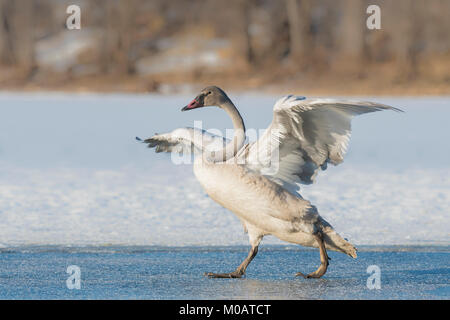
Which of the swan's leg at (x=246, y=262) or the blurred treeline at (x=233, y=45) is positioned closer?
the swan's leg at (x=246, y=262)

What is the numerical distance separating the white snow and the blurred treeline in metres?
7.61

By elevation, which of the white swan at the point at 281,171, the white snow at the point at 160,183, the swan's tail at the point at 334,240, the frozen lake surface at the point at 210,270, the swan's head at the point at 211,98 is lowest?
the white snow at the point at 160,183

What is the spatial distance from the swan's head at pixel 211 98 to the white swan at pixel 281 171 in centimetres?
12

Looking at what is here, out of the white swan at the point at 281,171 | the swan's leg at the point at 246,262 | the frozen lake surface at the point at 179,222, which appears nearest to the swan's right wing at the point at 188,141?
the white swan at the point at 281,171

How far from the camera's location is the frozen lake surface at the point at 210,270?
215 inches

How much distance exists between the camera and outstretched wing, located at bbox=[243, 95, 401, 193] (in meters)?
5.61

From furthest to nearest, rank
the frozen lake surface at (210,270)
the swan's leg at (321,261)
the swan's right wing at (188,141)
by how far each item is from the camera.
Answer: the swan's right wing at (188,141)
the swan's leg at (321,261)
the frozen lake surface at (210,270)

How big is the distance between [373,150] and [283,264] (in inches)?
274

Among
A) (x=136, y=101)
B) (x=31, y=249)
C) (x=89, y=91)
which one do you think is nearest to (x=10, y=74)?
(x=89, y=91)

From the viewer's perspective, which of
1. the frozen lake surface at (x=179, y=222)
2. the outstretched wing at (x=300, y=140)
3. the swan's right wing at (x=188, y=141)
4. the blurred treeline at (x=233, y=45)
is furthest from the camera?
the blurred treeline at (x=233, y=45)

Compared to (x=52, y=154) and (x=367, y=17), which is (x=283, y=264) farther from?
(x=367, y=17)

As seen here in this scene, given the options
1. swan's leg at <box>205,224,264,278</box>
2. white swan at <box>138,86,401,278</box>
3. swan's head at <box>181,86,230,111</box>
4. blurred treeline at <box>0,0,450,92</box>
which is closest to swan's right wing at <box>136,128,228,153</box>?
white swan at <box>138,86,401,278</box>

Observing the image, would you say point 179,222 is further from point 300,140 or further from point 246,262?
point 300,140

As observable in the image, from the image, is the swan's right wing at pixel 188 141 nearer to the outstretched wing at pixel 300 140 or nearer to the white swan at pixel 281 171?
the white swan at pixel 281 171
